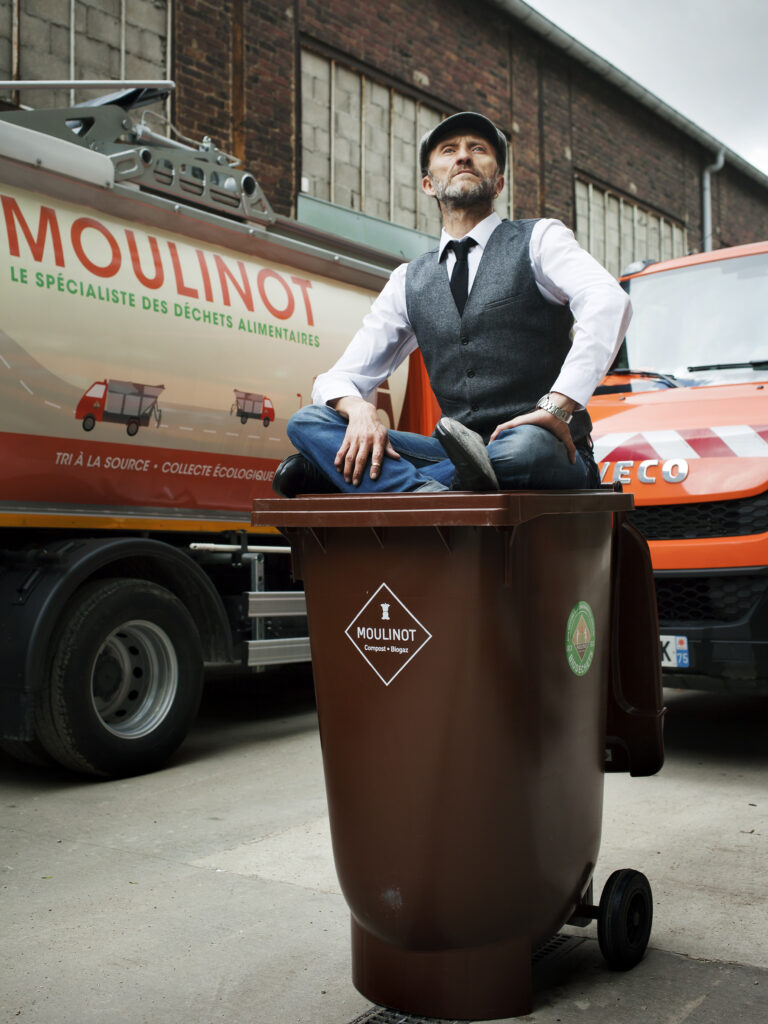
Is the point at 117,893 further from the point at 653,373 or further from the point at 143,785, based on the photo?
the point at 653,373

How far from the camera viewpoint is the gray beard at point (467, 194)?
2.97 meters

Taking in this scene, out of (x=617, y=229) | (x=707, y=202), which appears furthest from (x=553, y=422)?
(x=707, y=202)

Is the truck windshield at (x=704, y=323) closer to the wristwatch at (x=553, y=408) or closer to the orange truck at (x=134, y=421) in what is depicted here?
the orange truck at (x=134, y=421)

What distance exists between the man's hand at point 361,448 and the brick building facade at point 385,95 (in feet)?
23.9

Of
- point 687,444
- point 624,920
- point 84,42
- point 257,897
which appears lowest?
point 257,897

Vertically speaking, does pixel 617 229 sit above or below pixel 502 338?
above

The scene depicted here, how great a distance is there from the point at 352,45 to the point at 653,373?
7.80 m

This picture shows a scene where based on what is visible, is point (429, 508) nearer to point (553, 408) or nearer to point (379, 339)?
point (553, 408)

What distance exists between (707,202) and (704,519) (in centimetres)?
1676

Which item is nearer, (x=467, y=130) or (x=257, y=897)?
(x=467, y=130)

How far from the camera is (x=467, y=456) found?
2391mm

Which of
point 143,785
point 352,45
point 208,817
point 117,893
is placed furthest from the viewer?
point 352,45

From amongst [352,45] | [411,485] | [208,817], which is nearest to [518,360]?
[411,485]

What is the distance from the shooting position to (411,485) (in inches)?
106
